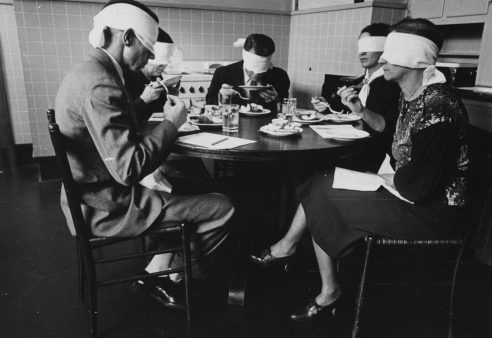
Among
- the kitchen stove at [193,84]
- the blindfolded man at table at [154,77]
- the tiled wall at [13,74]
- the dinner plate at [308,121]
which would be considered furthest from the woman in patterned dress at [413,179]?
the tiled wall at [13,74]

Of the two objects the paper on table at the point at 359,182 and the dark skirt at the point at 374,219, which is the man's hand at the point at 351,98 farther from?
the dark skirt at the point at 374,219

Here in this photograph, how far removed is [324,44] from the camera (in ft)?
12.6

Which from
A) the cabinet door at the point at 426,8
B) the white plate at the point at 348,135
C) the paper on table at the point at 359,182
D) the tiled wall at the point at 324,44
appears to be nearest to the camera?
the paper on table at the point at 359,182

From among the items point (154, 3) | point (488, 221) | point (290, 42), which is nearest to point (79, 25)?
point (154, 3)

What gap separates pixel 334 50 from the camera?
373cm

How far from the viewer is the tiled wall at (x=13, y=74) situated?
3.67 meters

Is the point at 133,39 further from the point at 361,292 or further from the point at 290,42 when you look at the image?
the point at 290,42

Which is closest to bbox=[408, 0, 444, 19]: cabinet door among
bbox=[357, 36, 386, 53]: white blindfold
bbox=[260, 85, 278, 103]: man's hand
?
bbox=[357, 36, 386, 53]: white blindfold

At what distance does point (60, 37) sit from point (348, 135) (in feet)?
9.12

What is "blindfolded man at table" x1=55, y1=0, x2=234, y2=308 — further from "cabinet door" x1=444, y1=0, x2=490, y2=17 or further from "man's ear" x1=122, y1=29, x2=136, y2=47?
"cabinet door" x1=444, y1=0, x2=490, y2=17

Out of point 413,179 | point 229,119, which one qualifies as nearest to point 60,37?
A: point 229,119

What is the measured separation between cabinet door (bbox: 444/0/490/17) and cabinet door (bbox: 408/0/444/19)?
0.06 m

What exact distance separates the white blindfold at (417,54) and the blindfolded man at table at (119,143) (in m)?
0.90

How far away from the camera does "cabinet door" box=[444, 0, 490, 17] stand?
9.73ft
